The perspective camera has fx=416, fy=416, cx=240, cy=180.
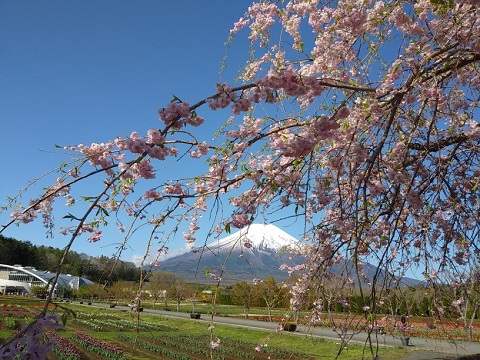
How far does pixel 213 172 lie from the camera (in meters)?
3.34

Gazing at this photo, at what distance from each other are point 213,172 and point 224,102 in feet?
3.80

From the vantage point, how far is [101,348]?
12.5 m

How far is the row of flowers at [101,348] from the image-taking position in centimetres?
1126

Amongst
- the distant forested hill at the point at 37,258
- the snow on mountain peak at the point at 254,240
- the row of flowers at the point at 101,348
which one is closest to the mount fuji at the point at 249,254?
the snow on mountain peak at the point at 254,240

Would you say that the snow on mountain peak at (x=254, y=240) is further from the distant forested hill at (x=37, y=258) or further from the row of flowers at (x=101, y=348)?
the distant forested hill at (x=37, y=258)

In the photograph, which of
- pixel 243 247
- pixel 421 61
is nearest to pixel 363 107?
pixel 421 61

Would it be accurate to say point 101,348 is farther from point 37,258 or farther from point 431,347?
point 37,258

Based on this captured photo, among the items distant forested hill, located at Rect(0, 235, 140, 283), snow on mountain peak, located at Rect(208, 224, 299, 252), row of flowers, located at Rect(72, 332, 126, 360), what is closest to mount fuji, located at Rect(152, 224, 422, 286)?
snow on mountain peak, located at Rect(208, 224, 299, 252)

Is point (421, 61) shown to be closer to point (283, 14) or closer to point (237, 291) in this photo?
point (283, 14)

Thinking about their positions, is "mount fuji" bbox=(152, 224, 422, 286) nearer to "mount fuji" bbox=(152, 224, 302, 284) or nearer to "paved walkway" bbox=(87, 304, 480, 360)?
"mount fuji" bbox=(152, 224, 302, 284)

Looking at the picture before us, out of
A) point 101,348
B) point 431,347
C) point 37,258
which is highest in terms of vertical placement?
point 37,258

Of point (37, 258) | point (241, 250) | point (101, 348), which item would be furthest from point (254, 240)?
point (37, 258)

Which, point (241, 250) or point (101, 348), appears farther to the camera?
point (101, 348)

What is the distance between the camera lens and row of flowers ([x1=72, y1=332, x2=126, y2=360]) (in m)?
11.3
